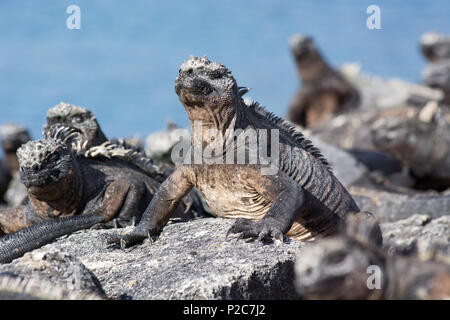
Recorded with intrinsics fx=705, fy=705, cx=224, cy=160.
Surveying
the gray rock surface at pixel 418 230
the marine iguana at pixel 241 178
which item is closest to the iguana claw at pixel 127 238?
the marine iguana at pixel 241 178

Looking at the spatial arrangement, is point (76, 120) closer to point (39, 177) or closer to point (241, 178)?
point (39, 177)

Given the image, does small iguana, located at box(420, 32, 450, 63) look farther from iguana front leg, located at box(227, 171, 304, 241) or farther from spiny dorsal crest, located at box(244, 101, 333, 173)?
iguana front leg, located at box(227, 171, 304, 241)

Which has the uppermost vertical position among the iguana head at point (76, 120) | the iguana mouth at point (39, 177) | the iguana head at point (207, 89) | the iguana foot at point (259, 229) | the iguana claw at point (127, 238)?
the iguana head at point (207, 89)

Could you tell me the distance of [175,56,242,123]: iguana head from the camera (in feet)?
15.8

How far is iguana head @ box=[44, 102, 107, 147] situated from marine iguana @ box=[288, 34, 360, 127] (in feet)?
40.4

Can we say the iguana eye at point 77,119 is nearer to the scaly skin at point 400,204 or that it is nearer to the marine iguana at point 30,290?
the marine iguana at point 30,290

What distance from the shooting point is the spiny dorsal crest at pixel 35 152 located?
5438 millimetres

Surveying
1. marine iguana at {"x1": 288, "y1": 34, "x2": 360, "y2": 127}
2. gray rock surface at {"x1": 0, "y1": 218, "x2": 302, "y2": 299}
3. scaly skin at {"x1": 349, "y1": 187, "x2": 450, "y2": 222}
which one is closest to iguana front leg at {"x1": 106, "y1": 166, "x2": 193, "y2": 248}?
gray rock surface at {"x1": 0, "y1": 218, "x2": 302, "y2": 299}

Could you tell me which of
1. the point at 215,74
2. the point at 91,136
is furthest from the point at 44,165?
the point at 215,74

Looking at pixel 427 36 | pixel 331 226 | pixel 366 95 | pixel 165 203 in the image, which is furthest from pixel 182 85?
pixel 366 95

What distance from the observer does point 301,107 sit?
18594mm

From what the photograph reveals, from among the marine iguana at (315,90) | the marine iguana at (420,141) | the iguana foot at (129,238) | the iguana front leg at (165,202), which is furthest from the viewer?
the marine iguana at (315,90)

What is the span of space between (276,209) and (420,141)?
723 centimetres
